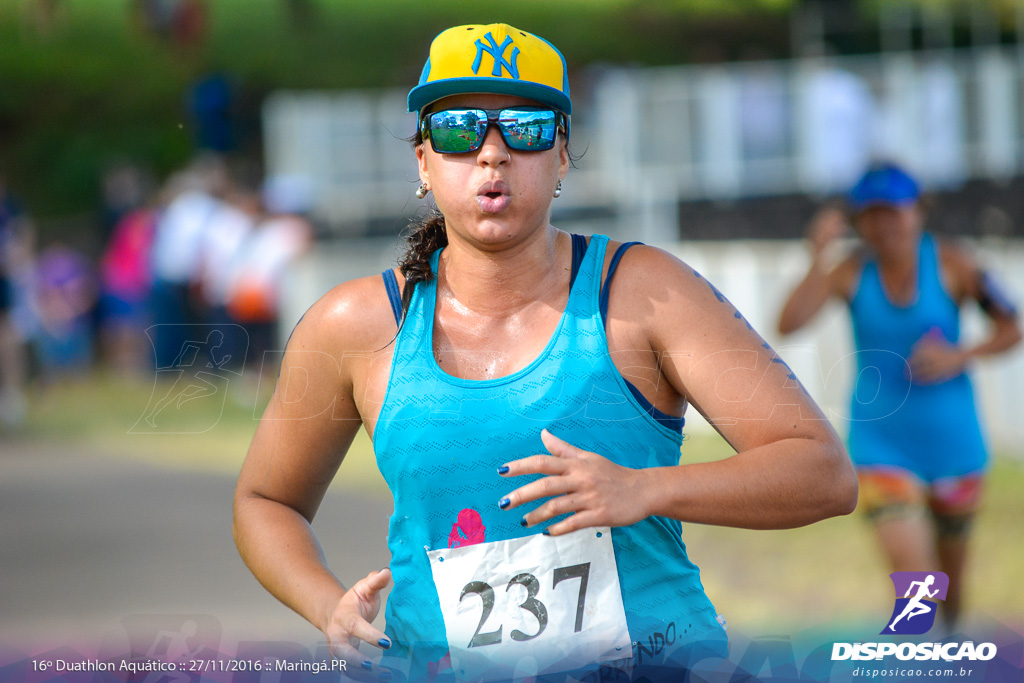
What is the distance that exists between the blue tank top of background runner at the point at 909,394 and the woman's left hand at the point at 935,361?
0.02 meters

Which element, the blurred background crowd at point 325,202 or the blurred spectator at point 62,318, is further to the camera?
the blurred spectator at point 62,318

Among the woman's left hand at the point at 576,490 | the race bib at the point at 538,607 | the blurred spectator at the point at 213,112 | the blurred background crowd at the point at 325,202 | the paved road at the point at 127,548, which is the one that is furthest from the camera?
the blurred spectator at the point at 213,112

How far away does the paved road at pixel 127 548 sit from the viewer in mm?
4945

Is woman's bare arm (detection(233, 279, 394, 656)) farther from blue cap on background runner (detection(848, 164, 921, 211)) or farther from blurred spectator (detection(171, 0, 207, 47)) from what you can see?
blurred spectator (detection(171, 0, 207, 47))

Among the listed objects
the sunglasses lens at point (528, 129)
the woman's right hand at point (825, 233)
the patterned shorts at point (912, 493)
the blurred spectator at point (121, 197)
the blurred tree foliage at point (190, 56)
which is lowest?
the patterned shorts at point (912, 493)

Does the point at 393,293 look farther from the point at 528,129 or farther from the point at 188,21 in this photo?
the point at 188,21

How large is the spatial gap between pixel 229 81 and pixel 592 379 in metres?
18.3

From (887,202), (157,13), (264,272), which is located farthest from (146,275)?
(887,202)

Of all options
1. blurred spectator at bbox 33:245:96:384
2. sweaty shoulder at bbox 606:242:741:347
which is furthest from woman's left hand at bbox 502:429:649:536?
blurred spectator at bbox 33:245:96:384

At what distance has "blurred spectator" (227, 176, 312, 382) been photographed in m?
11.1

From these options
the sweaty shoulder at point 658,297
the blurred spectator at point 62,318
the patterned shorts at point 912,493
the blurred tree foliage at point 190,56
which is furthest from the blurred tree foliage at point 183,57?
the sweaty shoulder at point 658,297

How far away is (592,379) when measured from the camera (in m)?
2.06

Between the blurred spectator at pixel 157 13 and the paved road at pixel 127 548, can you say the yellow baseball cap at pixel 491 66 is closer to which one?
the paved road at pixel 127 548

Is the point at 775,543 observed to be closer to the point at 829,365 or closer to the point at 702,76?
the point at 829,365
